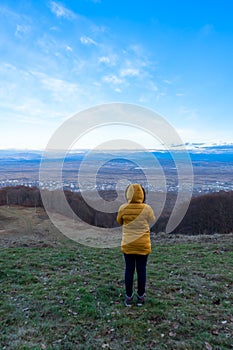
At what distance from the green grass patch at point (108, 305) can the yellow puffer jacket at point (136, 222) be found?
3.61ft

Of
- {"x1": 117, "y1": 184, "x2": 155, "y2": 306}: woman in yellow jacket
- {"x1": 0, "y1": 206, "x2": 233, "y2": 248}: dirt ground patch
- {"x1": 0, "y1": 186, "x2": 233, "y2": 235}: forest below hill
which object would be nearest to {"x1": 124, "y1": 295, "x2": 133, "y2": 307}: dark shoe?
{"x1": 117, "y1": 184, "x2": 155, "y2": 306}: woman in yellow jacket

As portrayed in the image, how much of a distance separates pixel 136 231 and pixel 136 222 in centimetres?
15

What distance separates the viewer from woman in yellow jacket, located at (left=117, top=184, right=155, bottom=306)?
3951mm

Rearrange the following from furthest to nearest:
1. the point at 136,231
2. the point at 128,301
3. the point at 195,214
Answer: the point at 195,214
the point at 128,301
the point at 136,231

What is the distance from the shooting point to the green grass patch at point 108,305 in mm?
3340

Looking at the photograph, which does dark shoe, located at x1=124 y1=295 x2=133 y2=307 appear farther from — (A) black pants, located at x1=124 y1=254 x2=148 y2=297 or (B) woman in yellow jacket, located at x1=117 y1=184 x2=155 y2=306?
(B) woman in yellow jacket, located at x1=117 y1=184 x2=155 y2=306

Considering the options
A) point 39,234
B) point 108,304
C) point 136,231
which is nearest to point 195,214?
point 39,234

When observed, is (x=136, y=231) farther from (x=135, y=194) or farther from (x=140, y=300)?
(x=140, y=300)

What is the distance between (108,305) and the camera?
4.22m

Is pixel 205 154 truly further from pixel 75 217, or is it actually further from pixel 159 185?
pixel 159 185

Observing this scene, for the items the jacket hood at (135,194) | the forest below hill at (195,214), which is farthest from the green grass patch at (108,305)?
the forest below hill at (195,214)

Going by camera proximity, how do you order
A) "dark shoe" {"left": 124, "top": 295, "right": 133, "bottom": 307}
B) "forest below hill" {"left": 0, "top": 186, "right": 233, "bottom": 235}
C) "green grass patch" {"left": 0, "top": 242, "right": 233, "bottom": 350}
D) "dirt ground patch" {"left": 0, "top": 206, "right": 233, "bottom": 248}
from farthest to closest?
"forest below hill" {"left": 0, "top": 186, "right": 233, "bottom": 235}
"dirt ground patch" {"left": 0, "top": 206, "right": 233, "bottom": 248}
"dark shoe" {"left": 124, "top": 295, "right": 133, "bottom": 307}
"green grass patch" {"left": 0, "top": 242, "right": 233, "bottom": 350}

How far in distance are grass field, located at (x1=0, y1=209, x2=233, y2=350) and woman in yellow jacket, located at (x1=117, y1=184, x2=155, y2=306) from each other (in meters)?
0.69

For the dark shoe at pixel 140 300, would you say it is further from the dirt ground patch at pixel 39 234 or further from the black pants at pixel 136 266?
the dirt ground patch at pixel 39 234
